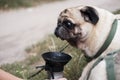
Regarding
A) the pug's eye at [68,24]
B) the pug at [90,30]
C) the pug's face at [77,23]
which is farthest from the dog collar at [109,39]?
the pug's eye at [68,24]

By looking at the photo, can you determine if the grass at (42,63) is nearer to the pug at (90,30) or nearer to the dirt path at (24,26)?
the dirt path at (24,26)

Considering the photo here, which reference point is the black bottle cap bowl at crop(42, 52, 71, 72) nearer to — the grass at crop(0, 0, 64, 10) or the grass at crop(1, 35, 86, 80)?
the grass at crop(1, 35, 86, 80)

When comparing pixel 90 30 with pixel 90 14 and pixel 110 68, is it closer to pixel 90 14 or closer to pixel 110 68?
pixel 90 14

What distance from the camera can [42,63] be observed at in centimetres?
377

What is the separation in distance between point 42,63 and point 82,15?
0.91m

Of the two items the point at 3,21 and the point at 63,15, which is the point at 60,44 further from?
the point at 63,15

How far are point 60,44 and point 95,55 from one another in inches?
38.3

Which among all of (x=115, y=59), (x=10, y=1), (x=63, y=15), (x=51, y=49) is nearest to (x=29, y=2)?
(x=10, y=1)

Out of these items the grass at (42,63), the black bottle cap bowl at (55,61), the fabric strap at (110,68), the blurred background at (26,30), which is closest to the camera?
the fabric strap at (110,68)

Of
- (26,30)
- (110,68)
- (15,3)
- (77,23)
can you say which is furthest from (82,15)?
(15,3)

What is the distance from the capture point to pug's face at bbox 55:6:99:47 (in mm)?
2955

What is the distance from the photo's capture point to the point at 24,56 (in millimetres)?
3883

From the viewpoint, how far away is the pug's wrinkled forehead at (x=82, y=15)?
294 cm

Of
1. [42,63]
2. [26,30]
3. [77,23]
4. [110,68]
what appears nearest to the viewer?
[110,68]
